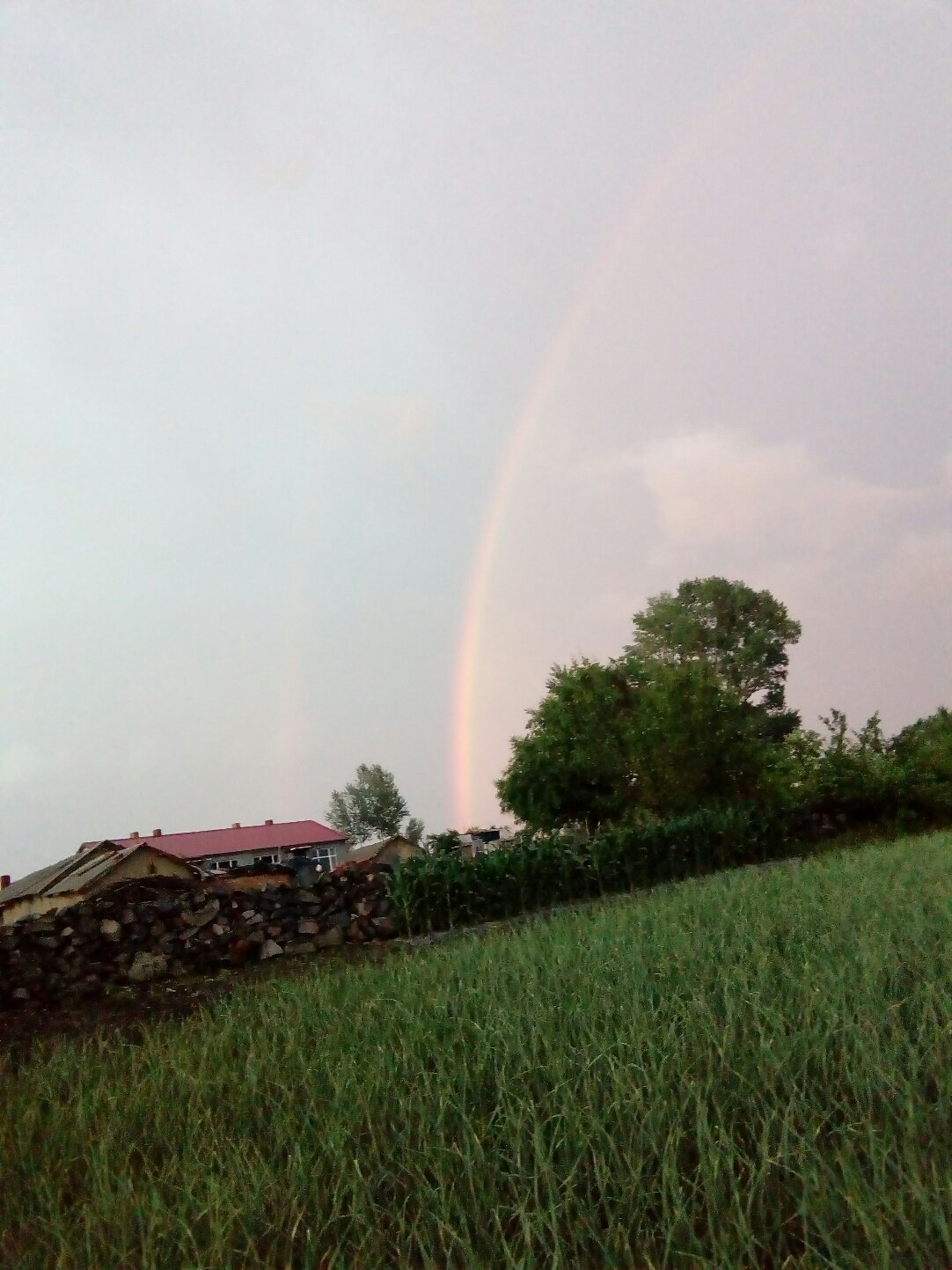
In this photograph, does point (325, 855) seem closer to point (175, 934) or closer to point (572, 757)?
point (572, 757)

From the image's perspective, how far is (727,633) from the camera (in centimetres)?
4672

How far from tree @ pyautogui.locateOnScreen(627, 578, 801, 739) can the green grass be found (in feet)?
134

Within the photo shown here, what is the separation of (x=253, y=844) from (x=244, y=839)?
77cm

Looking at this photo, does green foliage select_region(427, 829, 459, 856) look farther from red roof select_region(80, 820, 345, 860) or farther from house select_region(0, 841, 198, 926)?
red roof select_region(80, 820, 345, 860)

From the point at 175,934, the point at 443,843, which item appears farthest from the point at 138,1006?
the point at 443,843

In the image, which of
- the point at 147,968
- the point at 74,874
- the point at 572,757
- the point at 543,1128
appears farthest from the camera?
the point at 572,757

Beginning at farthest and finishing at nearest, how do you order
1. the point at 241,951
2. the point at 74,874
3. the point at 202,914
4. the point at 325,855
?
the point at 325,855 < the point at 74,874 < the point at 202,914 < the point at 241,951

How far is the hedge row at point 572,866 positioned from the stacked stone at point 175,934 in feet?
2.08

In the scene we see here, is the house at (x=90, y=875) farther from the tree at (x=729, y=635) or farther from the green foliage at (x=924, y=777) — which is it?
the tree at (x=729, y=635)

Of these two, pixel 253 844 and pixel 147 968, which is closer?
pixel 147 968

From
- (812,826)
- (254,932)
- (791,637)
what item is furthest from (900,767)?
(791,637)

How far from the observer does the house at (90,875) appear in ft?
72.5

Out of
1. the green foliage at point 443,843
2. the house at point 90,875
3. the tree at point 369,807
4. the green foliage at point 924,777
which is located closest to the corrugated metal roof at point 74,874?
the house at point 90,875

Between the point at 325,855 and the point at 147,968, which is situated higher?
the point at 325,855
